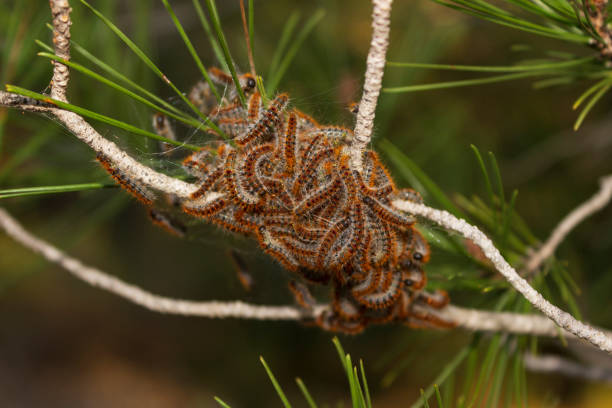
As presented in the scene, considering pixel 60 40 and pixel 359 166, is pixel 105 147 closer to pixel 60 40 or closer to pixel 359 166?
pixel 60 40

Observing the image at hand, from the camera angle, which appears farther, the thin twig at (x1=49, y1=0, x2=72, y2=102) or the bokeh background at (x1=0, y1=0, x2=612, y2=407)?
the bokeh background at (x1=0, y1=0, x2=612, y2=407)

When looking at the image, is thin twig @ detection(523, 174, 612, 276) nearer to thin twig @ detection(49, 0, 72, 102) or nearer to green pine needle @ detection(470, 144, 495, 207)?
green pine needle @ detection(470, 144, 495, 207)

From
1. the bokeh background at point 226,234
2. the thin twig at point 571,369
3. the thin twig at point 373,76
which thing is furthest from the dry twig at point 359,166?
the thin twig at point 571,369

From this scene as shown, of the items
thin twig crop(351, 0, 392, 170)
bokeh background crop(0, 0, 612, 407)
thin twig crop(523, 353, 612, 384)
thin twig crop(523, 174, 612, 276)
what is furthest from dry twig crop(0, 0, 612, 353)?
thin twig crop(523, 353, 612, 384)

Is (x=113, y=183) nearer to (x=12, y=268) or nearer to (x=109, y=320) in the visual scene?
(x=12, y=268)

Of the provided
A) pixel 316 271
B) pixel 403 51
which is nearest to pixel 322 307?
pixel 316 271

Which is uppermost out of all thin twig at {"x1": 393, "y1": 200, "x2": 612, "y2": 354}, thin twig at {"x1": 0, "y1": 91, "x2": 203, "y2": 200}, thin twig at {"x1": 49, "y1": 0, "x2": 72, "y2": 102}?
thin twig at {"x1": 49, "y1": 0, "x2": 72, "y2": 102}

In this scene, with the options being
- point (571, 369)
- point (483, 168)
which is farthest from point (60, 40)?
point (571, 369)
